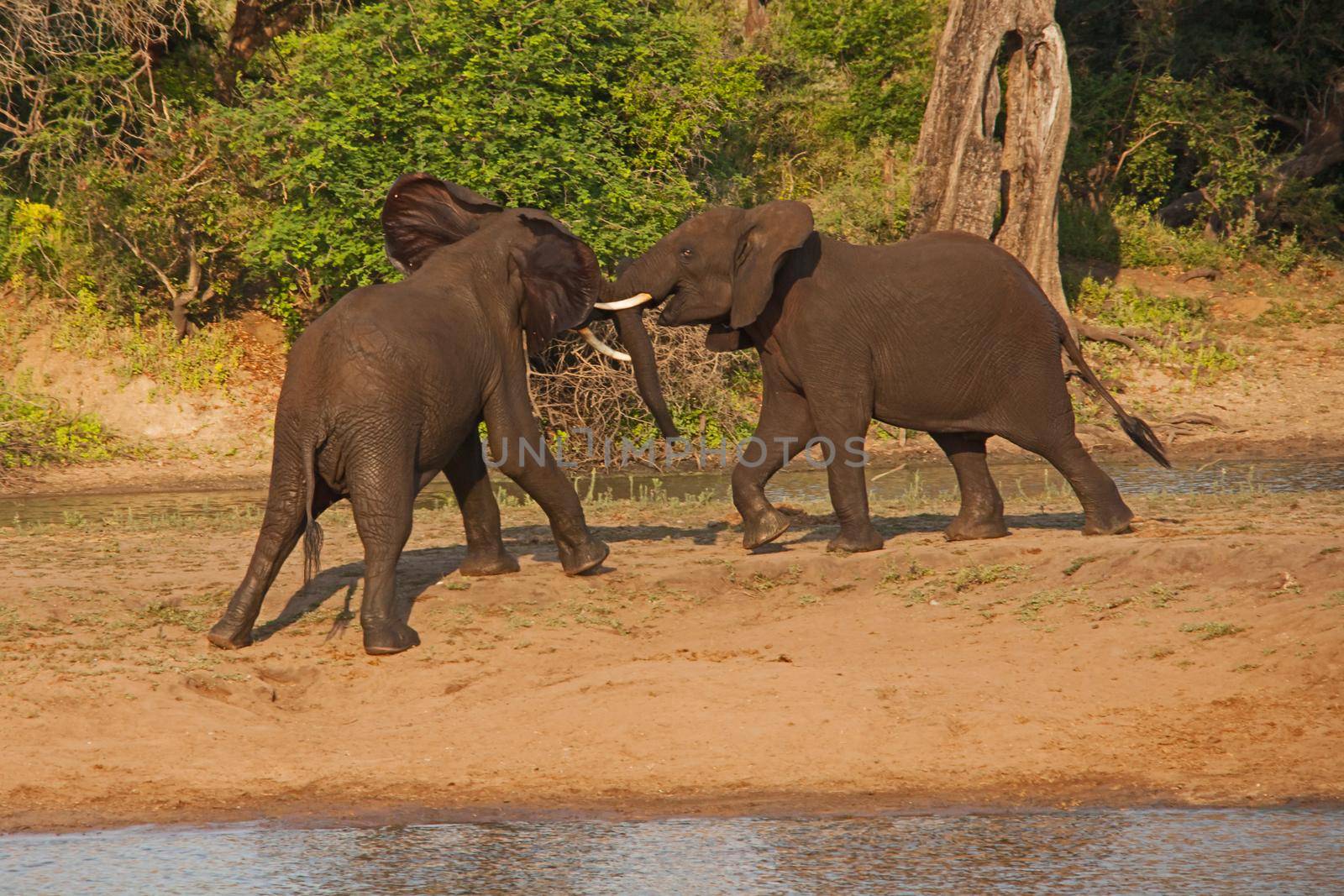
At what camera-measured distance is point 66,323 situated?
19.5 metres

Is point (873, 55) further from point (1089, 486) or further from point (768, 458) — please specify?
point (768, 458)

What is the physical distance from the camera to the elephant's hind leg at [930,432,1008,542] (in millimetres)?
10281

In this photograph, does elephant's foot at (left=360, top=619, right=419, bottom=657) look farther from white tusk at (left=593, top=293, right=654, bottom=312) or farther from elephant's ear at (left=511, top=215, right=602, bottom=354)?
white tusk at (left=593, top=293, right=654, bottom=312)

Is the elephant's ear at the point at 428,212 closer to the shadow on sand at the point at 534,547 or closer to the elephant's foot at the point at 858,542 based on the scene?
the shadow on sand at the point at 534,547

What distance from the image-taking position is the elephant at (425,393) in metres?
8.13

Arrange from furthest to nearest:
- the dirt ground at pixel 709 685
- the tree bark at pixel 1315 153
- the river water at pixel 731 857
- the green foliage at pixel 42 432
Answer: the tree bark at pixel 1315 153 → the green foliage at pixel 42 432 → the dirt ground at pixel 709 685 → the river water at pixel 731 857

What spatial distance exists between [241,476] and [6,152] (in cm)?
554

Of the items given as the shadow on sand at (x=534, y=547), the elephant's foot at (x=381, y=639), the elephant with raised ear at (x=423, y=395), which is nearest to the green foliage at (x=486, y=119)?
the shadow on sand at (x=534, y=547)

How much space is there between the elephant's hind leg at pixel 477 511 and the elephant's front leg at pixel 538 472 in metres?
0.38

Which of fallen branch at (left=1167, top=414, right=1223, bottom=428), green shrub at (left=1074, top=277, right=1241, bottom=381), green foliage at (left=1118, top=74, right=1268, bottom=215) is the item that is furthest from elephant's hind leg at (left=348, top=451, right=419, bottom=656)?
green foliage at (left=1118, top=74, right=1268, bottom=215)

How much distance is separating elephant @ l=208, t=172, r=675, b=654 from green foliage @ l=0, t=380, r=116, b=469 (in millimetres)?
9296

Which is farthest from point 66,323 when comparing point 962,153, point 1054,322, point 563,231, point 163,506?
point 1054,322

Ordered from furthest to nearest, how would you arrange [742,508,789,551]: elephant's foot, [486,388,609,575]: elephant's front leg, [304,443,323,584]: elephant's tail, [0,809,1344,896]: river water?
[742,508,789,551]: elephant's foot
[486,388,609,575]: elephant's front leg
[304,443,323,584]: elephant's tail
[0,809,1344,896]: river water

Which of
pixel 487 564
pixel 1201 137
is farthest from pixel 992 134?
pixel 487 564
